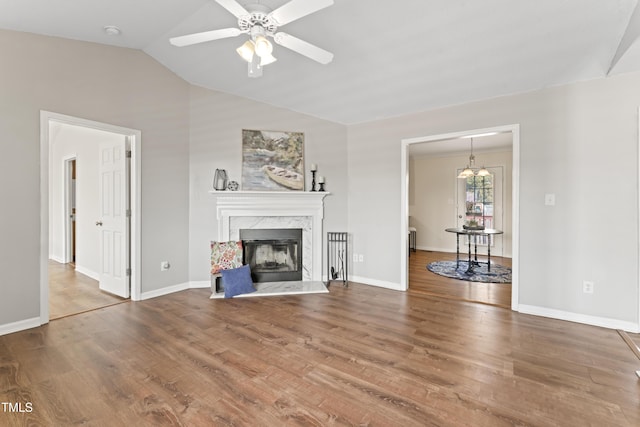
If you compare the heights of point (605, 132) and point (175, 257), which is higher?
point (605, 132)

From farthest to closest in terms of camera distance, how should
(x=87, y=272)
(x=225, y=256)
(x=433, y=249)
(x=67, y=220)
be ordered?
(x=433, y=249), (x=67, y=220), (x=87, y=272), (x=225, y=256)

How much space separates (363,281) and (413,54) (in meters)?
3.17

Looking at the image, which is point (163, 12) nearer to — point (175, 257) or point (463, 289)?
point (175, 257)

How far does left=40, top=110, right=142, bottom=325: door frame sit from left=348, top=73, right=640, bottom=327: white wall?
13.5ft

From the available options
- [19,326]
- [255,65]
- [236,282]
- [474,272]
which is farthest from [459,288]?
[19,326]

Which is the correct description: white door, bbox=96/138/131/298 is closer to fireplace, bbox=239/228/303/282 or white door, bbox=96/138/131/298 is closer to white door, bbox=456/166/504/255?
fireplace, bbox=239/228/303/282

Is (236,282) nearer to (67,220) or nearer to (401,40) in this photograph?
(401,40)

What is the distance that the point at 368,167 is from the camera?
4668 mm

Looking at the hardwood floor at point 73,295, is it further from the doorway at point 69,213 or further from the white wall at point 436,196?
the white wall at point 436,196

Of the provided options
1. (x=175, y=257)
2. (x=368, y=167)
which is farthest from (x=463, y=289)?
(x=175, y=257)

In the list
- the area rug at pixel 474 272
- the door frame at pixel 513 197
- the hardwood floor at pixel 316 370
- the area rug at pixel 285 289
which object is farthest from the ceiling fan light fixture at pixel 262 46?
the area rug at pixel 474 272

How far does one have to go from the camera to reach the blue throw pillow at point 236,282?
386 cm

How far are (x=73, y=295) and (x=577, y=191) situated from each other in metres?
6.13

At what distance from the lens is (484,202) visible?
725cm
